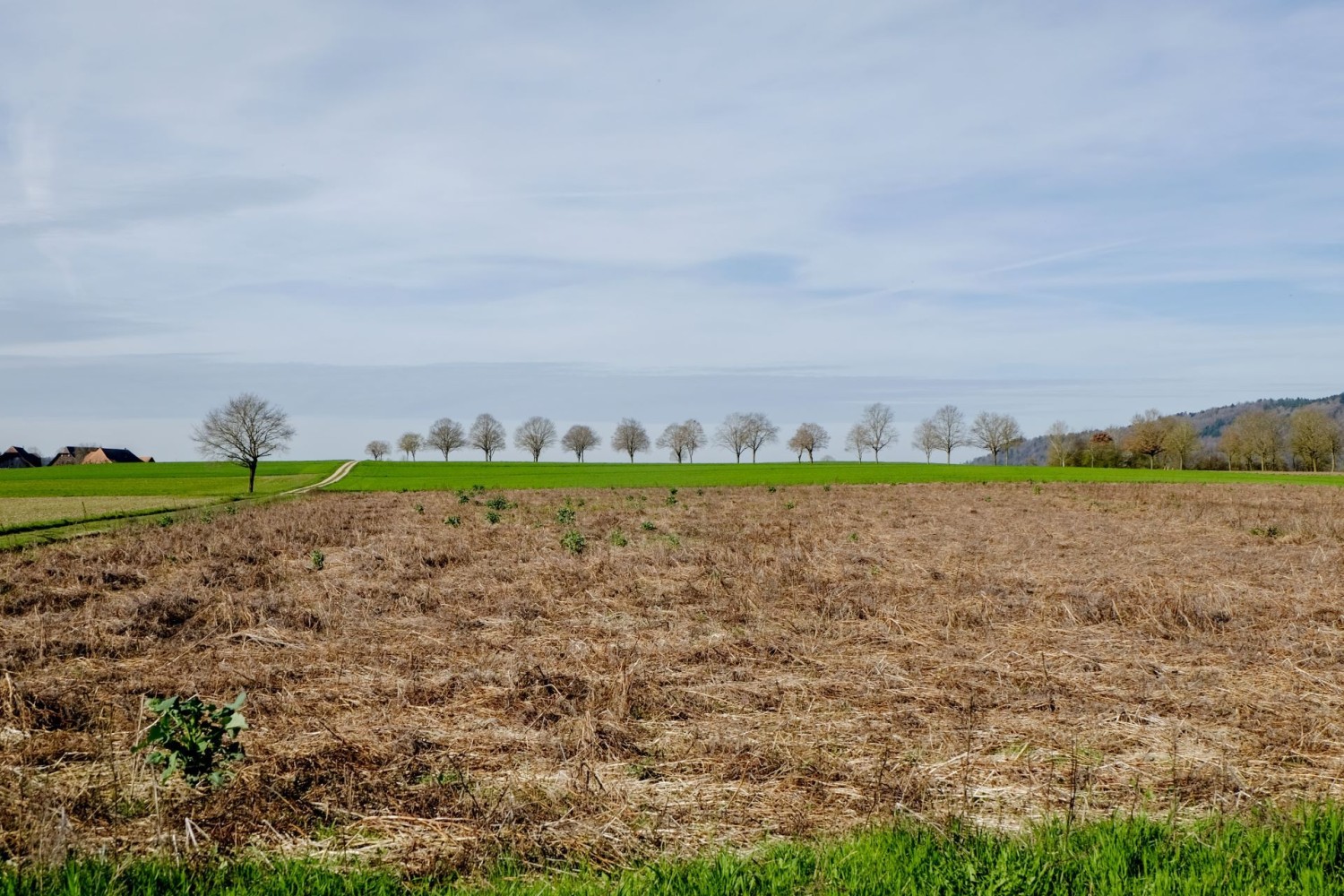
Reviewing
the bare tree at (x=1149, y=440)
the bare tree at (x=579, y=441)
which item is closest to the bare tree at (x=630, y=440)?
the bare tree at (x=579, y=441)

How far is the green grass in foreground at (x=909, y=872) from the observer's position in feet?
15.5

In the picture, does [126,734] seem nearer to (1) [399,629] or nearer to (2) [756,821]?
(1) [399,629]

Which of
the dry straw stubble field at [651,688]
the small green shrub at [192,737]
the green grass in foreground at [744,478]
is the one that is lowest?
the dry straw stubble field at [651,688]

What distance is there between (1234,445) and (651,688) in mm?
142355

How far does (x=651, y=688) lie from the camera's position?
30.2ft

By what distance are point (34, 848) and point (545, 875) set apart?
3.38 metres

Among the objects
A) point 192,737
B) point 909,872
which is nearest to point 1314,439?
point 909,872

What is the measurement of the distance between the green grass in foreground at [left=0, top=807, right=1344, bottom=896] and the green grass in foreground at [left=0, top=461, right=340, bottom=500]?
6487 cm

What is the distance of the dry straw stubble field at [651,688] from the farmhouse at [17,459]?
17605 cm

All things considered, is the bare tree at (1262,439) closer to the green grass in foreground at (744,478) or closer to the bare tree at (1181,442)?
the bare tree at (1181,442)

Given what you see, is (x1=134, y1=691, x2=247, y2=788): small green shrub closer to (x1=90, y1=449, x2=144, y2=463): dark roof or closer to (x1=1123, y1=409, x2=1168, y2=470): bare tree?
(x1=1123, y1=409, x2=1168, y2=470): bare tree

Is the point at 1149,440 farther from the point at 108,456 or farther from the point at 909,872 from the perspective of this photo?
the point at 108,456

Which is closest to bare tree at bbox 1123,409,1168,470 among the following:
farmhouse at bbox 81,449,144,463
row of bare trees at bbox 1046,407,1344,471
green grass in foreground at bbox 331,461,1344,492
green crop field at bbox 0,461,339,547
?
row of bare trees at bbox 1046,407,1344,471

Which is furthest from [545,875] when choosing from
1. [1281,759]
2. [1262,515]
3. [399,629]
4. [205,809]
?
[1262,515]
